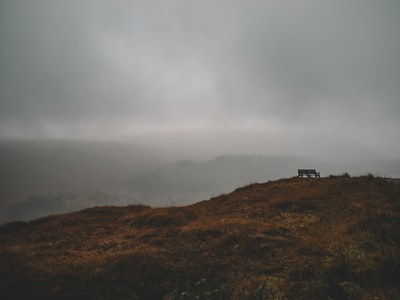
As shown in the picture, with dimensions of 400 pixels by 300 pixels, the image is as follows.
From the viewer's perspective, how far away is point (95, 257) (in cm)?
1177

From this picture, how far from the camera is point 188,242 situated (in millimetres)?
13000

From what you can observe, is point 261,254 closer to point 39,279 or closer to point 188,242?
point 188,242

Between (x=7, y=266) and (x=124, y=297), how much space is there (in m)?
6.74

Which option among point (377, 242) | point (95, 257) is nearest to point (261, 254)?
point (377, 242)

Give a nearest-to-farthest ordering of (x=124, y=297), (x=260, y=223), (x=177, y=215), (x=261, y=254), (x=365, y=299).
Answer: (x=365, y=299), (x=124, y=297), (x=261, y=254), (x=260, y=223), (x=177, y=215)

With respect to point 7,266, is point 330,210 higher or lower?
higher

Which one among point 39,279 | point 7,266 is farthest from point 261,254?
point 7,266

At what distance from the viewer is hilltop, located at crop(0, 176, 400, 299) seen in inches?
313

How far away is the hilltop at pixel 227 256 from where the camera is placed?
7.95 meters

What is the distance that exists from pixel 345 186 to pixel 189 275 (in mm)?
18495

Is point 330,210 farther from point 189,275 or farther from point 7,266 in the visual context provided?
point 7,266

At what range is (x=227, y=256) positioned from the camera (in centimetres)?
1085

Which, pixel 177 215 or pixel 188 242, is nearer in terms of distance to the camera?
pixel 188 242

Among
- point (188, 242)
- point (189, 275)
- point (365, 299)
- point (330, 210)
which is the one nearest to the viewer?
point (365, 299)
